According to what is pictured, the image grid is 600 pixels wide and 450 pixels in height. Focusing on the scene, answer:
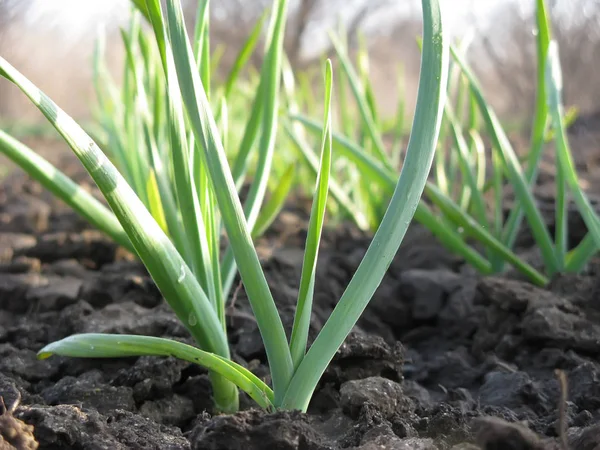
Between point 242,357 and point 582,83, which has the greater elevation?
point 582,83

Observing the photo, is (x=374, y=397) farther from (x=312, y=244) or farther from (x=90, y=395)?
(x=90, y=395)

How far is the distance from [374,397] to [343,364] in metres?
0.12

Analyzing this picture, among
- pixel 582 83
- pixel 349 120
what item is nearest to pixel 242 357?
pixel 349 120

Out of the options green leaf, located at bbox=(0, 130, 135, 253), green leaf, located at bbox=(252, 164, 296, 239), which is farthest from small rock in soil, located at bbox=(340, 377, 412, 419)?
green leaf, located at bbox=(252, 164, 296, 239)

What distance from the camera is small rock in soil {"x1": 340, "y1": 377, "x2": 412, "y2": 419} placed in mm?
766

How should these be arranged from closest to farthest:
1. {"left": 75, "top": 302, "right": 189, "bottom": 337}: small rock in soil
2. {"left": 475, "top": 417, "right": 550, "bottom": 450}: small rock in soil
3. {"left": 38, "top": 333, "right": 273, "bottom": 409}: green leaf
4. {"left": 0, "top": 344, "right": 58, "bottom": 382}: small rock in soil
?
{"left": 475, "top": 417, "right": 550, "bottom": 450}: small rock in soil < {"left": 38, "top": 333, "right": 273, "bottom": 409}: green leaf < {"left": 0, "top": 344, "right": 58, "bottom": 382}: small rock in soil < {"left": 75, "top": 302, "right": 189, "bottom": 337}: small rock in soil

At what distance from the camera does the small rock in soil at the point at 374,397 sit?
2.51 feet

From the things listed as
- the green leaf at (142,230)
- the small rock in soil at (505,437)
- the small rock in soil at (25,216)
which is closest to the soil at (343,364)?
the small rock in soil at (505,437)

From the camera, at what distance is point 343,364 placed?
89cm

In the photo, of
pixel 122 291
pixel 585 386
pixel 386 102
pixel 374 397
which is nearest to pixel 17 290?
pixel 122 291

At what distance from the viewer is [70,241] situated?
168 cm

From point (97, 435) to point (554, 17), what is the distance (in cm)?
485

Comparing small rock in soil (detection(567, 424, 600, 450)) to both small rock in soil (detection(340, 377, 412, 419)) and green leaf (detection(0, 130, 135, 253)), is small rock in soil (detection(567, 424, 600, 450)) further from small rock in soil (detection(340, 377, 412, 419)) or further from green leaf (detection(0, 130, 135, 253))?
green leaf (detection(0, 130, 135, 253))

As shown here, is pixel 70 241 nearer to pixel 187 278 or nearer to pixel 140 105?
pixel 140 105
